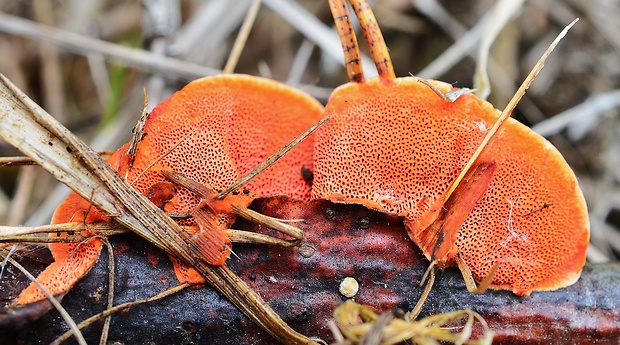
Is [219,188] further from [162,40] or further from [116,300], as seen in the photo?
[162,40]

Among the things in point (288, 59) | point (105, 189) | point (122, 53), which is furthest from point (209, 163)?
point (288, 59)

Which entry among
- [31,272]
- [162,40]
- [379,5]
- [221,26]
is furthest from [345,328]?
[379,5]

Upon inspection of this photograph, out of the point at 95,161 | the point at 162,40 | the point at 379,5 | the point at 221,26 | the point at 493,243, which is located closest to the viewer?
the point at 95,161

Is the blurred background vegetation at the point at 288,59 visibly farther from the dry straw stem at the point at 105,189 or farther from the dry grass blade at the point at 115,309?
the dry grass blade at the point at 115,309

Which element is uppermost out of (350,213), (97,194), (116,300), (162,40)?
(162,40)

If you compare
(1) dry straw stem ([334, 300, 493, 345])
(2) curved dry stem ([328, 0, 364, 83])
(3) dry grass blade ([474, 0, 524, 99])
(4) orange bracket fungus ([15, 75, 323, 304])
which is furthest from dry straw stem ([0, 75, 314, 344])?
(3) dry grass blade ([474, 0, 524, 99])

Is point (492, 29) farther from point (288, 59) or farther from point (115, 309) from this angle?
point (115, 309)
